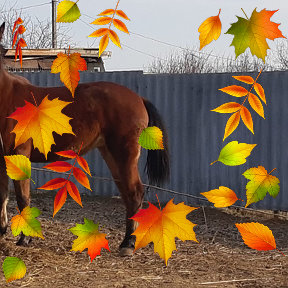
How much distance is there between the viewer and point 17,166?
629 millimetres

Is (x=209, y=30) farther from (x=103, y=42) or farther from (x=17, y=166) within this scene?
(x=17, y=166)

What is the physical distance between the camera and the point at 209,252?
13.2 feet

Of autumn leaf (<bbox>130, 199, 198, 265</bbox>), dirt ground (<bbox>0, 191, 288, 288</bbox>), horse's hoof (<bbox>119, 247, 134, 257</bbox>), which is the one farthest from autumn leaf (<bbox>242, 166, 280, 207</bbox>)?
horse's hoof (<bbox>119, 247, 134, 257</bbox>)

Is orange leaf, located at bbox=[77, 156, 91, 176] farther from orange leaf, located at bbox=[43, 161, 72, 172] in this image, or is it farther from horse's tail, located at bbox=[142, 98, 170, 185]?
horse's tail, located at bbox=[142, 98, 170, 185]

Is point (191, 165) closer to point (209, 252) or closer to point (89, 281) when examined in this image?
point (209, 252)

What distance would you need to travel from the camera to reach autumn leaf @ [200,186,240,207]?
2.29 ft

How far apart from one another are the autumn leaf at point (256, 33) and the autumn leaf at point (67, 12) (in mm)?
207

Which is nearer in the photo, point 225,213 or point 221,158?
point 221,158

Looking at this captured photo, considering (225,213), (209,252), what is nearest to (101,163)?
(225,213)

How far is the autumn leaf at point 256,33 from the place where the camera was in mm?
584

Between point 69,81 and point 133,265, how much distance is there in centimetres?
299

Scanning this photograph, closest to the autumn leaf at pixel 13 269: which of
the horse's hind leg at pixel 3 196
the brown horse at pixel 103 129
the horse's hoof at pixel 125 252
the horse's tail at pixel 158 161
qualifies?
the brown horse at pixel 103 129

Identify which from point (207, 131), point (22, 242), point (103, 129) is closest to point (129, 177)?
point (103, 129)

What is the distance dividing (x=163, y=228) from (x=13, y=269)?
0.23m
